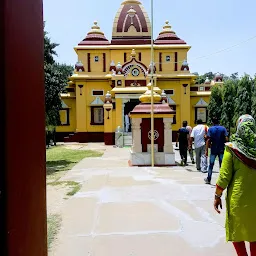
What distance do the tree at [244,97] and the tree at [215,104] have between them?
201 centimetres

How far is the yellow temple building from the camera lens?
97.7 feet

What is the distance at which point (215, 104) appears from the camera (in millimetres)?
29500

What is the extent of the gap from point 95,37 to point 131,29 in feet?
10.8

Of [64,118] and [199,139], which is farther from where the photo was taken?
[64,118]

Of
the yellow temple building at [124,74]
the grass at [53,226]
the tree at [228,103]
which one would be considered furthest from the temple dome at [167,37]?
the grass at [53,226]

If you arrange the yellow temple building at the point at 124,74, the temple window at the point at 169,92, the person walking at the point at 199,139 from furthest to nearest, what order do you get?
the temple window at the point at 169,92, the yellow temple building at the point at 124,74, the person walking at the point at 199,139

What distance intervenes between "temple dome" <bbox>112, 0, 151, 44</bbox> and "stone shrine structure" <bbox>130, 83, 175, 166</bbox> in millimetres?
20920

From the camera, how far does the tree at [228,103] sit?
29.0 meters

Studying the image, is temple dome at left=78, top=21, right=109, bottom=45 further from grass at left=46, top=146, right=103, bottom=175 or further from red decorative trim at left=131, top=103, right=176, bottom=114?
red decorative trim at left=131, top=103, right=176, bottom=114

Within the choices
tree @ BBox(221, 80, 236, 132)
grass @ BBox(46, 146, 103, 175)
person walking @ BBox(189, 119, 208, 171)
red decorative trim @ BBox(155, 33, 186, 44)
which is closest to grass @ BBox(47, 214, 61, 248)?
person walking @ BBox(189, 119, 208, 171)

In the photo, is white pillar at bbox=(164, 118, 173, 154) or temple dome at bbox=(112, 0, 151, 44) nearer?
white pillar at bbox=(164, 118, 173, 154)

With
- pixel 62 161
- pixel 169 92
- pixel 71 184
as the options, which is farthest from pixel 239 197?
pixel 169 92

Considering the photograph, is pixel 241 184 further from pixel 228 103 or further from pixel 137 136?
pixel 228 103

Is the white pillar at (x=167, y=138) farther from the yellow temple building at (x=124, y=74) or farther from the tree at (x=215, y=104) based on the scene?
the tree at (x=215, y=104)
